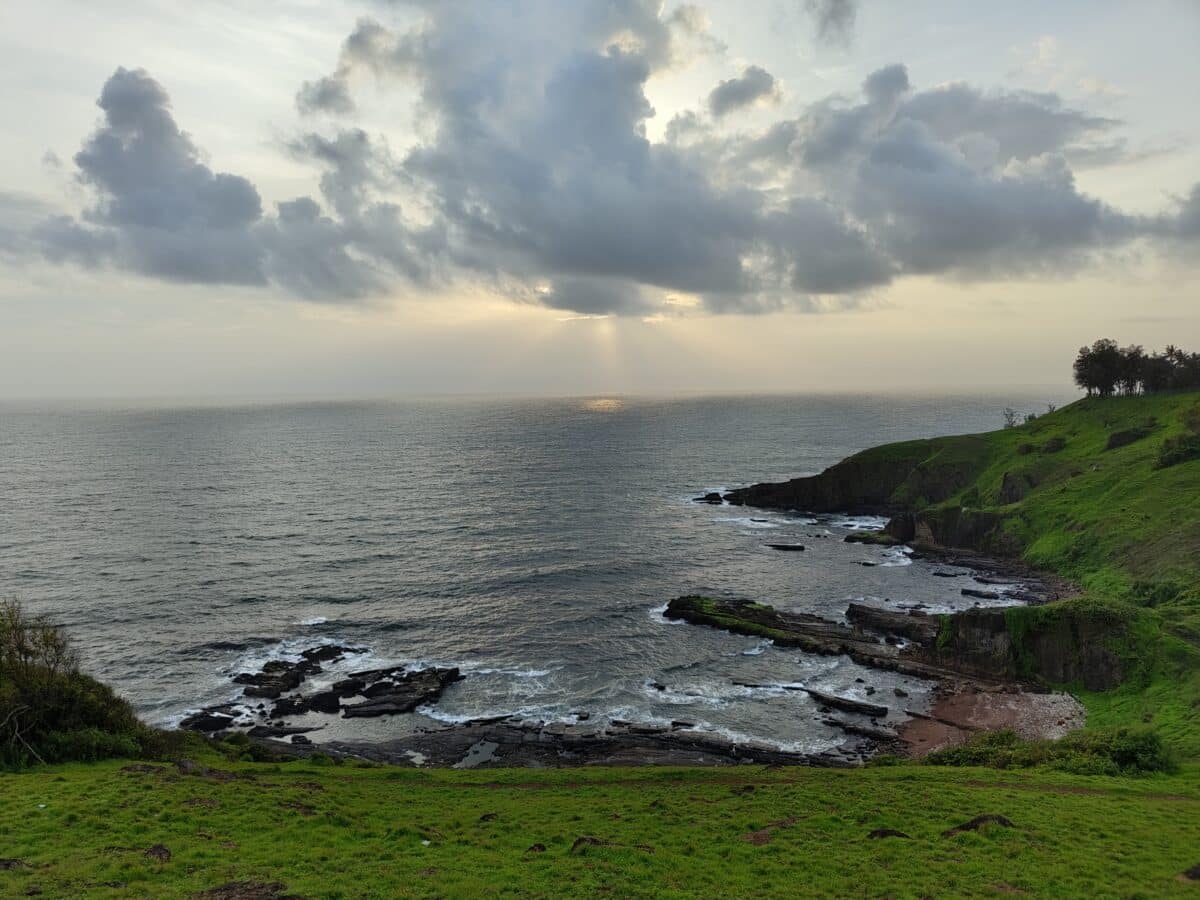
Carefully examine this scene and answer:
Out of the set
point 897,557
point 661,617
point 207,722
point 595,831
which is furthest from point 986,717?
point 207,722

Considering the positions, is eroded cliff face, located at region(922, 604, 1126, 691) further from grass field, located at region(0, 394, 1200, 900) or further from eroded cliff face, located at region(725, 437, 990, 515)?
eroded cliff face, located at region(725, 437, 990, 515)

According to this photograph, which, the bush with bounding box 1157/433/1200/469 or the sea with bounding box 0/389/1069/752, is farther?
the bush with bounding box 1157/433/1200/469

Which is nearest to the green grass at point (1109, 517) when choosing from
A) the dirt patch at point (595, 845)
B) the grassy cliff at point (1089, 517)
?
the grassy cliff at point (1089, 517)

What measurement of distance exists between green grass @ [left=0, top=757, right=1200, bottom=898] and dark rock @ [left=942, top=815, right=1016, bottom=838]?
16.3 inches

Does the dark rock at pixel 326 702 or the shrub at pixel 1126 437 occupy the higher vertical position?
A: the shrub at pixel 1126 437

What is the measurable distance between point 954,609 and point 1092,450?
67.4 m

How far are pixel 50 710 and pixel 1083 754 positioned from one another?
59141 millimetres

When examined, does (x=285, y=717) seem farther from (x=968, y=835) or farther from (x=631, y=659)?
(x=968, y=835)

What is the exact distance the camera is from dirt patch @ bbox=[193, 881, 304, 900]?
22.4 metres

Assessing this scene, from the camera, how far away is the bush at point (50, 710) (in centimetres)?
3431

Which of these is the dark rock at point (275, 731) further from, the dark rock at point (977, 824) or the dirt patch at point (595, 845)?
the dark rock at point (977, 824)

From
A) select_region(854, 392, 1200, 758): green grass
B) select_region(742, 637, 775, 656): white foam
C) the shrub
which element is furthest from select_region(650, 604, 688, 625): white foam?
the shrub

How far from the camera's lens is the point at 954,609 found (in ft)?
261

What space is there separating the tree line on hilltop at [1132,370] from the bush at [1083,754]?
15277 cm
